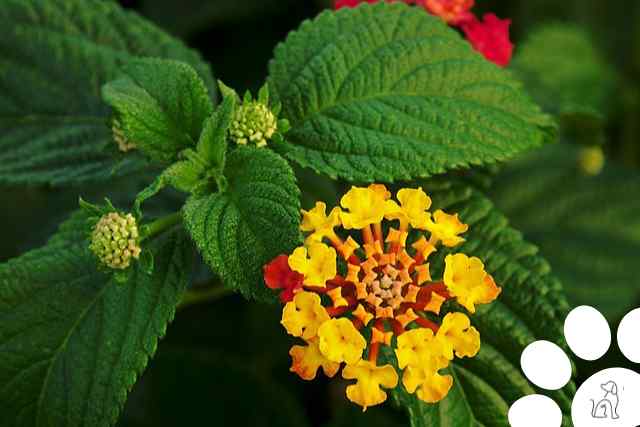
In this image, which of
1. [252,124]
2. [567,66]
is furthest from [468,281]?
[567,66]

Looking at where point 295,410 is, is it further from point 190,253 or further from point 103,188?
point 190,253

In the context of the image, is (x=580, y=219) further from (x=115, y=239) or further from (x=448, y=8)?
(x=115, y=239)

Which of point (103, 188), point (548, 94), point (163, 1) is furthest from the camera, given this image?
point (163, 1)

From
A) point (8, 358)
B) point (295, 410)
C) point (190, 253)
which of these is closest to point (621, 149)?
point (295, 410)

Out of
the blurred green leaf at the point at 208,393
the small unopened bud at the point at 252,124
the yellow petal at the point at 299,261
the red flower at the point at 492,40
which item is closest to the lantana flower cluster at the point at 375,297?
the yellow petal at the point at 299,261

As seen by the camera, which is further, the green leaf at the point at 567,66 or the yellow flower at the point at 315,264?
the green leaf at the point at 567,66

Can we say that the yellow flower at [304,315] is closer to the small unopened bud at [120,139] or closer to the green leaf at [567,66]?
the small unopened bud at [120,139]
